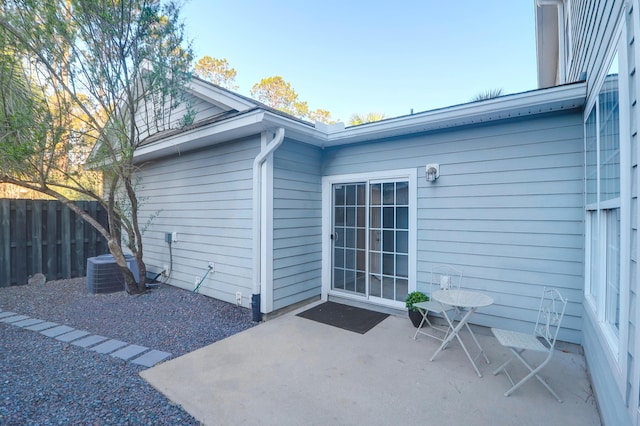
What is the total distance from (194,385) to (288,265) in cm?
200

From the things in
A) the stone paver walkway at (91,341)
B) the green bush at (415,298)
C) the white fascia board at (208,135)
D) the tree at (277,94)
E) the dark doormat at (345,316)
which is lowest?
the dark doormat at (345,316)

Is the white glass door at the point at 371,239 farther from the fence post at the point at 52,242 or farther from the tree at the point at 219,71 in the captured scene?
the tree at the point at 219,71

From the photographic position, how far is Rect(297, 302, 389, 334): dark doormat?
12.1ft

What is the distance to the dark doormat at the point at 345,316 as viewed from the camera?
12.1ft

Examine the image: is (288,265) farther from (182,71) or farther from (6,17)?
(6,17)

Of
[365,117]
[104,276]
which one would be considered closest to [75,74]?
[104,276]

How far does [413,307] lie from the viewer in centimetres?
357

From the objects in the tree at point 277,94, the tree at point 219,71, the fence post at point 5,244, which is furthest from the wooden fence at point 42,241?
the tree at point 277,94

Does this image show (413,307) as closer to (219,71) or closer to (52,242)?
(52,242)

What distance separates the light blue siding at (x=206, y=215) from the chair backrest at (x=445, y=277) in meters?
2.54

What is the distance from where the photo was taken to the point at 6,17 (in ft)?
11.6

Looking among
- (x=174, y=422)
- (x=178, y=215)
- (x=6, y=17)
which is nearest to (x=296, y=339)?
(x=174, y=422)

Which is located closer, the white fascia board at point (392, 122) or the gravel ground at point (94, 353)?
the gravel ground at point (94, 353)

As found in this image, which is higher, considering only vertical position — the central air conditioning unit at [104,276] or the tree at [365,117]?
the tree at [365,117]
